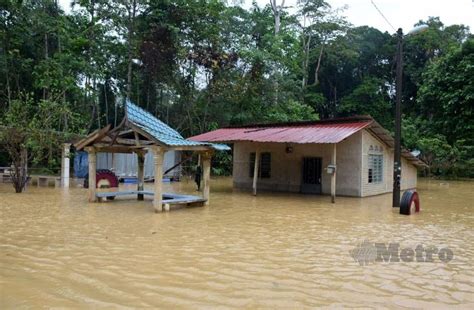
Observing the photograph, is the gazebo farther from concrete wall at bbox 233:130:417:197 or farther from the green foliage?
the green foliage

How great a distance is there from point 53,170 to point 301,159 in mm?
14620

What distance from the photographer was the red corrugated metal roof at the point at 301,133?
1558 cm

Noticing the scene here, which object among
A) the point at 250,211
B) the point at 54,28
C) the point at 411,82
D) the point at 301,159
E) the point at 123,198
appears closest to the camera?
the point at 250,211

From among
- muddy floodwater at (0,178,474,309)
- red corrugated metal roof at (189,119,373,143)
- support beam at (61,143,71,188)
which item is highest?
red corrugated metal roof at (189,119,373,143)

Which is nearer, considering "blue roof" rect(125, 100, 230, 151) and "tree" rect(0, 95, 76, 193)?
"blue roof" rect(125, 100, 230, 151)

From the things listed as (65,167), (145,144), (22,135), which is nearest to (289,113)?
(65,167)

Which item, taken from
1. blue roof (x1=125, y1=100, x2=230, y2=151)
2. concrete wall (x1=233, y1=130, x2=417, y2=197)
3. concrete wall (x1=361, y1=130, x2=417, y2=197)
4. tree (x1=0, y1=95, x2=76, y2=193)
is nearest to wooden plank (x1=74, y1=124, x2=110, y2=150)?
blue roof (x1=125, y1=100, x2=230, y2=151)

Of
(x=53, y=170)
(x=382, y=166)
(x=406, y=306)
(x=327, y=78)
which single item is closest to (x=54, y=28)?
(x=53, y=170)

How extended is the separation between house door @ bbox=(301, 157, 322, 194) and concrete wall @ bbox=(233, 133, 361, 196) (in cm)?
18

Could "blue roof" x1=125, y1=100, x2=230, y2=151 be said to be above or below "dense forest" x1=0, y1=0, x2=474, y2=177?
below

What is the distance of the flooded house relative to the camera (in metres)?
17.2

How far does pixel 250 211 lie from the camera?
12398 millimetres

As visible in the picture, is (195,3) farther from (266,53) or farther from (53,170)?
(53,170)

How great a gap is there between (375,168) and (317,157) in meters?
2.55
